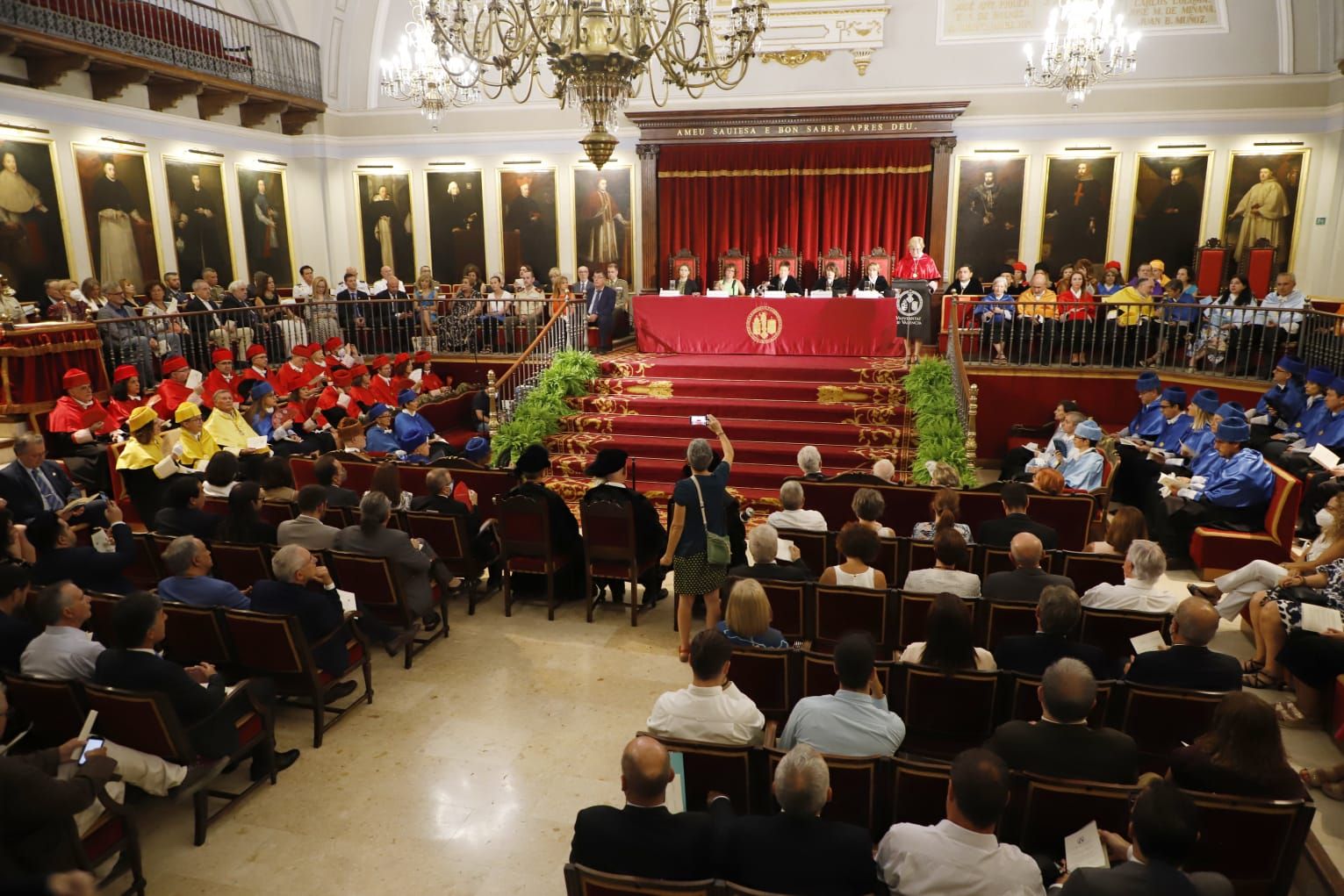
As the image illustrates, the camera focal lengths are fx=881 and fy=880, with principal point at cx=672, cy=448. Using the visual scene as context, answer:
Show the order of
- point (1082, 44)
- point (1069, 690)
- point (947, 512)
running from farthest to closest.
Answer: point (1082, 44) < point (947, 512) < point (1069, 690)

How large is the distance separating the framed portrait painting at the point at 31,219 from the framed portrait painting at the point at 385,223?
18.3ft

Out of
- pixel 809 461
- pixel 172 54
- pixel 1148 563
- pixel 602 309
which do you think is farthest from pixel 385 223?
pixel 1148 563

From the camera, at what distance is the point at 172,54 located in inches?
492

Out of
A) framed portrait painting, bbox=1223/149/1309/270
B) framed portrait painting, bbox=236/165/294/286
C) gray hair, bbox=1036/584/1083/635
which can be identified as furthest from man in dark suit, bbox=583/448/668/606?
framed portrait painting, bbox=1223/149/1309/270

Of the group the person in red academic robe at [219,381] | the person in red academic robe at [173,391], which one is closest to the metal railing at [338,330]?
the person in red academic robe at [173,391]

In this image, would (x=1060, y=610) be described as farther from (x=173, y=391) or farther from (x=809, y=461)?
(x=173, y=391)

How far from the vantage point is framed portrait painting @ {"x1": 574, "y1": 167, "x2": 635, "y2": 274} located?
15531 mm

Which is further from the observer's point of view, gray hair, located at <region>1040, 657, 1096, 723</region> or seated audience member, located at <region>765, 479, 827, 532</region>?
seated audience member, located at <region>765, 479, 827, 532</region>

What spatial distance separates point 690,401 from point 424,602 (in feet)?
17.7

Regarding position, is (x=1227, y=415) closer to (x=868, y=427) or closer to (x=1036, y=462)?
(x=1036, y=462)

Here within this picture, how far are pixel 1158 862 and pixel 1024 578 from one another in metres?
2.25

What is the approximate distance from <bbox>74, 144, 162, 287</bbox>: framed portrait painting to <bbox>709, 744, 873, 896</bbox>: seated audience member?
12976 millimetres

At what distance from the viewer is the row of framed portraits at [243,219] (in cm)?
1126

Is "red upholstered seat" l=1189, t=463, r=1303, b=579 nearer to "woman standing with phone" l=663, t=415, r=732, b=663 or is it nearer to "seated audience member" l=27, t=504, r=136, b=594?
"woman standing with phone" l=663, t=415, r=732, b=663
